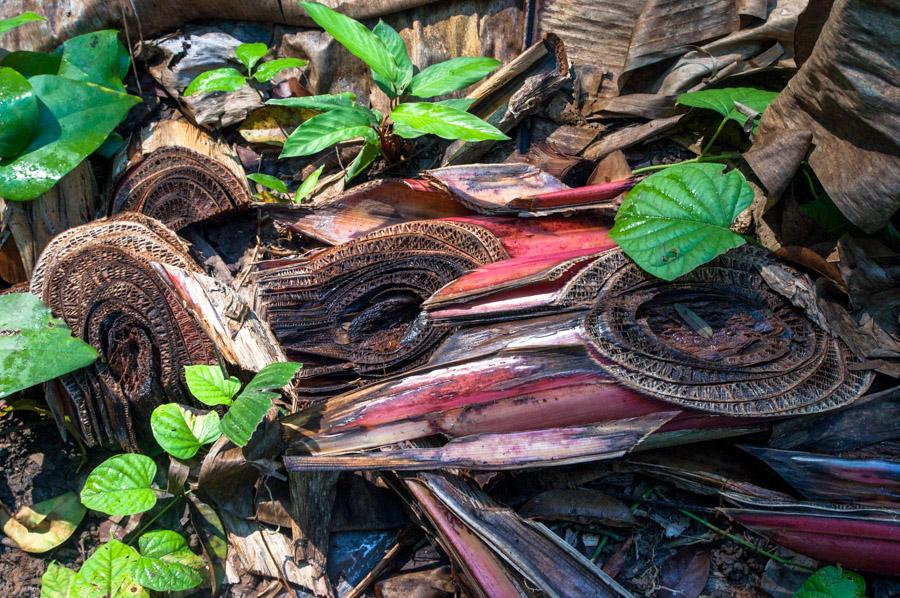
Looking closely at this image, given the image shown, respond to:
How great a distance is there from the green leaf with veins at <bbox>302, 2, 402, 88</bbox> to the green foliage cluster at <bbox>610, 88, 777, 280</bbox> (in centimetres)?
93

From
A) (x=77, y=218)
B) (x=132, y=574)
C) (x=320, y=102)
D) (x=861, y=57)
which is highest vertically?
(x=861, y=57)

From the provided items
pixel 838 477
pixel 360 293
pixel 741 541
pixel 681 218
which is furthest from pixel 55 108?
pixel 838 477

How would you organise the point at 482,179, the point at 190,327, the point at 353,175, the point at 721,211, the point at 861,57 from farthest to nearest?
the point at 353,175 < the point at 482,179 < the point at 190,327 < the point at 721,211 < the point at 861,57

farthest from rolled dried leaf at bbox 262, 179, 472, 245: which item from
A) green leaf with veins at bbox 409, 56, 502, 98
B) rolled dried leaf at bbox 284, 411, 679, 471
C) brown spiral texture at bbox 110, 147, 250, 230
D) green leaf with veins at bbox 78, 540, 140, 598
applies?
green leaf with veins at bbox 78, 540, 140, 598

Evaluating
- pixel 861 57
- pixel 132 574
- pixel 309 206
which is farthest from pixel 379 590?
pixel 861 57

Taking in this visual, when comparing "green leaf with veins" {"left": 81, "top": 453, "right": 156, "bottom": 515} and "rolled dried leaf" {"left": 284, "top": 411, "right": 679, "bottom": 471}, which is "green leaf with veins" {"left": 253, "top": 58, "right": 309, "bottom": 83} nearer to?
"green leaf with veins" {"left": 81, "top": 453, "right": 156, "bottom": 515}

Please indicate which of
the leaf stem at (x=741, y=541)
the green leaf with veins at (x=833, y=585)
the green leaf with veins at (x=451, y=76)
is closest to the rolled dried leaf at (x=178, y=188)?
the green leaf with veins at (x=451, y=76)

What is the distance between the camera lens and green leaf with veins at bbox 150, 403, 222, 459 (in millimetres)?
1834

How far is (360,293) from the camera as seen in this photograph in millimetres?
1942

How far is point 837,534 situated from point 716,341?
0.52m

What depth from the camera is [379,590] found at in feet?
5.99

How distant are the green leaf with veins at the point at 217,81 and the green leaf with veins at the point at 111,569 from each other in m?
1.56

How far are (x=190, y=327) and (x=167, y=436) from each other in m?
0.32

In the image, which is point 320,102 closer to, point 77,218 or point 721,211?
point 77,218
